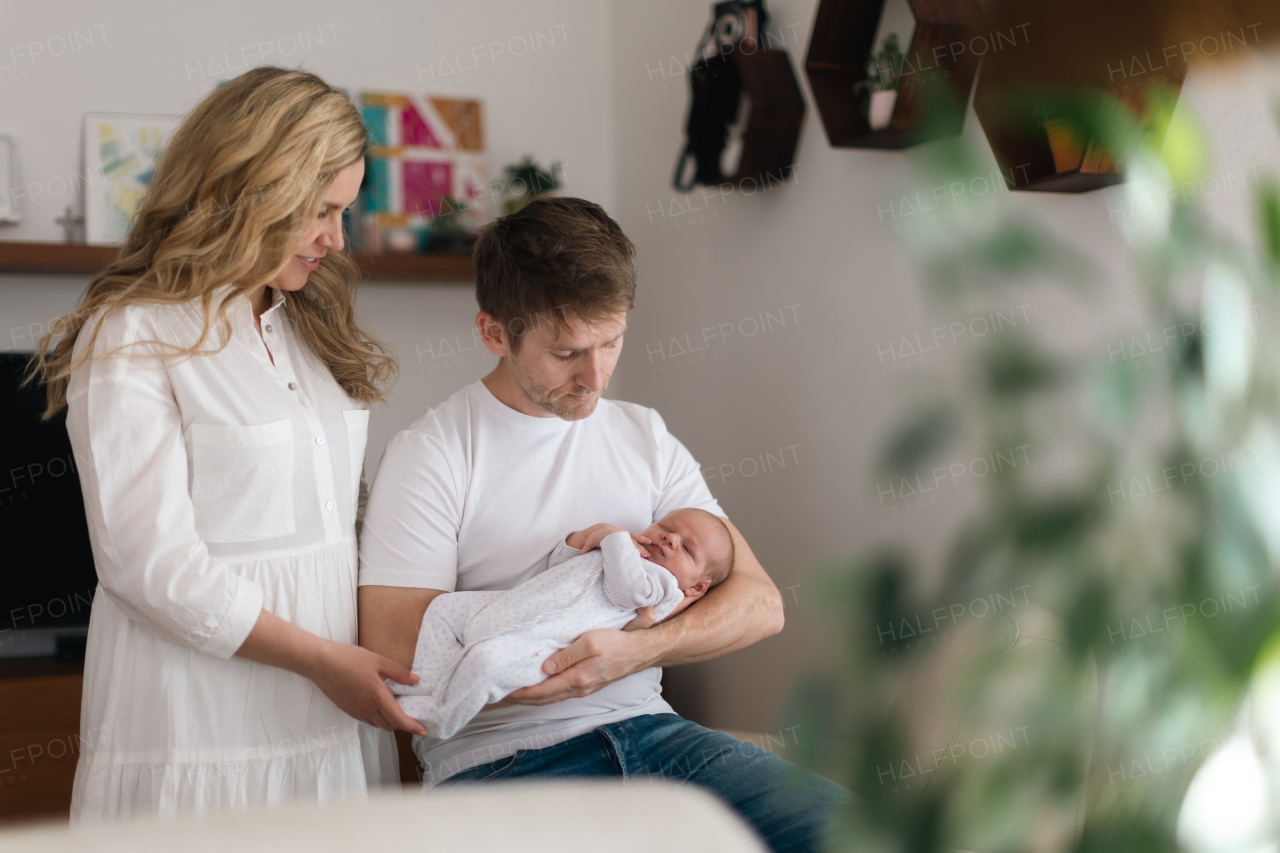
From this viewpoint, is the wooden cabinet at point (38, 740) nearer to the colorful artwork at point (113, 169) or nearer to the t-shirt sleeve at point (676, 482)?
the colorful artwork at point (113, 169)

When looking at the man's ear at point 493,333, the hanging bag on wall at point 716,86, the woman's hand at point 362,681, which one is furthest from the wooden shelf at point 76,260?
the woman's hand at point 362,681

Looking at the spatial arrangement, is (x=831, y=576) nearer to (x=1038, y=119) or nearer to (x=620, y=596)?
(x=1038, y=119)

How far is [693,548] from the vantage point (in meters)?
1.56

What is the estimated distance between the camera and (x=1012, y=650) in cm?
33

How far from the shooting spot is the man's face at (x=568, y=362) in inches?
59.3

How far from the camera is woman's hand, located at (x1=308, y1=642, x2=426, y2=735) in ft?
4.20

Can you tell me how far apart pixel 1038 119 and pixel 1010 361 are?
10 cm

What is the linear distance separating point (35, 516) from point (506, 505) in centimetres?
167

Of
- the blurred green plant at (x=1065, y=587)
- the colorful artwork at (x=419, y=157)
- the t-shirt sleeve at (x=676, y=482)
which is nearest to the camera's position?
the blurred green plant at (x=1065, y=587)

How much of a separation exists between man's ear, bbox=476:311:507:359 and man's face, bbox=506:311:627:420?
0.02m

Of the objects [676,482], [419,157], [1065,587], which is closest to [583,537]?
[676,482]

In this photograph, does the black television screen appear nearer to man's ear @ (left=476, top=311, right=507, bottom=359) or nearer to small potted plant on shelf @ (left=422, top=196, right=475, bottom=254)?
small potted plant on shelf @ (left=422, top=196, right=475, bottom=254)

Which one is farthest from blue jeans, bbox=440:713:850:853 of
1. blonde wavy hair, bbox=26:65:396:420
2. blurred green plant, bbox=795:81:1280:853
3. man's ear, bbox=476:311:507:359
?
blurred green plant, bbox=795:81:1280:853

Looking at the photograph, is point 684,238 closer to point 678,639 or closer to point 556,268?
point 556,268
